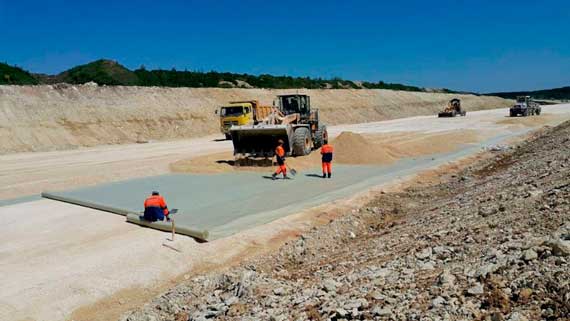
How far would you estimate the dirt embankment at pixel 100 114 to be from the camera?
25297 mm

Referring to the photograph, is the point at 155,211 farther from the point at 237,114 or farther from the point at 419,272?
the point at 237,114

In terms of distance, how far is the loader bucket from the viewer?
14.5m

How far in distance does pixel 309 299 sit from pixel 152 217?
14.8 feet

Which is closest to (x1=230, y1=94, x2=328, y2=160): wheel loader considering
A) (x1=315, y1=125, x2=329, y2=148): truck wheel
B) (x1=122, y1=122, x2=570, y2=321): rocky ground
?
(x1=315, y1=125, x2=329, y2=148): truck wheel

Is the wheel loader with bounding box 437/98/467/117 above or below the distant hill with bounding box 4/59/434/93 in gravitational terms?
below

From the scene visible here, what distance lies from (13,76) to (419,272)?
38.0m

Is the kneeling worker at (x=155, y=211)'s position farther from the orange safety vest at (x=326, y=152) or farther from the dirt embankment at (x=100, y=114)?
the dirt embankment at (x=100, y=114)

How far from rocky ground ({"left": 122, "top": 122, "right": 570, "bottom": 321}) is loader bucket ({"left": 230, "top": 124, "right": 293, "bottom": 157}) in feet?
21.7

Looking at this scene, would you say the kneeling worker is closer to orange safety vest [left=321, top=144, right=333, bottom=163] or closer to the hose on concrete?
the hose on concrete

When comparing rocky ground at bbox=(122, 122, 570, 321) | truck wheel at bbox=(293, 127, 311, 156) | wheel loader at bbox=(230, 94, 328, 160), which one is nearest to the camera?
rocky ground at bbox=(122, 122, 570, 321)

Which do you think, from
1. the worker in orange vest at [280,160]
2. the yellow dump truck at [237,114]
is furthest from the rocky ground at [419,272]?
the yellow dump truck at [237,114]

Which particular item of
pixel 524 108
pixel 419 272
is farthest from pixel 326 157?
pixel 524 108

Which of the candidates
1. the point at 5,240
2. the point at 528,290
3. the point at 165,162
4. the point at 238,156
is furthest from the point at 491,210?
the point at 165,162

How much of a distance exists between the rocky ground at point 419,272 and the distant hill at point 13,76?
33.5m
